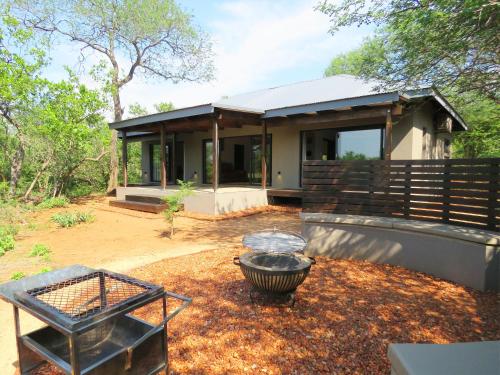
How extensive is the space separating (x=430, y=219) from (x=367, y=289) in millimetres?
1722

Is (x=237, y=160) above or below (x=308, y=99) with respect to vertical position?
below

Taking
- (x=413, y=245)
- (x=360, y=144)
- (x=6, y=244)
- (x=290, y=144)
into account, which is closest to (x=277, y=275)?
(x=413, y=245)

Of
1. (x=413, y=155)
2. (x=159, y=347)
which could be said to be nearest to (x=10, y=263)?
(x=159, y=347)

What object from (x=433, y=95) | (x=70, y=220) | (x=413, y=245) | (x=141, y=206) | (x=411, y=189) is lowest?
(x=70, y=220)

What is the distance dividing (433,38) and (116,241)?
22.5ft

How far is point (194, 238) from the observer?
646cm

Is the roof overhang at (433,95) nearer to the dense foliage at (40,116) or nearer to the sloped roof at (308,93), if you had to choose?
the sloped roof at (308,93)

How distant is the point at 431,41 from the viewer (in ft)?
16.0

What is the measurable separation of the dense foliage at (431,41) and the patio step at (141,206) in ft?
22.8

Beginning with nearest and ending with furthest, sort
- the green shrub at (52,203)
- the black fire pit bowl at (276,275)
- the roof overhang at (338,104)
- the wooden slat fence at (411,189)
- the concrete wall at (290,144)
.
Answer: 1. the black fire pit bowl at (276,275)
2. the wooden slat fence at (411,189)
3. the roof overhang at (338,104)
4. the concrete wall at (290,144)
5. the green shrub at (52,203)

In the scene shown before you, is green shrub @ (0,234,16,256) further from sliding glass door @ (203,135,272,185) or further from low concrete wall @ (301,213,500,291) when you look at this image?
sliding glass door @ (203,135,272,185)

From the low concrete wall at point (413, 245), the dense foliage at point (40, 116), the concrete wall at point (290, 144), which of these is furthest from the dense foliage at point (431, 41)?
the dense foliage at point (40, 116)

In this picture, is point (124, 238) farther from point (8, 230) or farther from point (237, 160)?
point (237, 160)

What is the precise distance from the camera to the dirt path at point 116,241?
4.43 m
